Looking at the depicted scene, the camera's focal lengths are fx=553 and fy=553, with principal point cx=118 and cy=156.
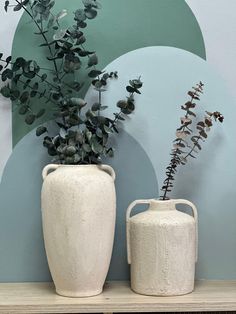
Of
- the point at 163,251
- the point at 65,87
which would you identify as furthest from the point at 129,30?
the point at 163,251

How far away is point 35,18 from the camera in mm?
1583

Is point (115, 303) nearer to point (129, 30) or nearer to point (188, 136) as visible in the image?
point (188, 136)

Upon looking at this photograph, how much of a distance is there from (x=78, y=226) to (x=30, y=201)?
0.26 metres

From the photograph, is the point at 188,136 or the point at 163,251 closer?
the point at 163,251

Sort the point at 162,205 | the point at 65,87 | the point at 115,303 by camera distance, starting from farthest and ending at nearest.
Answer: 1. the point at 65,87
2. the point at 162,205
3. the point at 115,303

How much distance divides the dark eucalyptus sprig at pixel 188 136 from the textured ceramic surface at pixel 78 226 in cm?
20

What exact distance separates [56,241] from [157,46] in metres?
0.63

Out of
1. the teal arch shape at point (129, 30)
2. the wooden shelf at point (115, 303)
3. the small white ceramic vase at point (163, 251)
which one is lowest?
the wooden shelf at point (115, 303)

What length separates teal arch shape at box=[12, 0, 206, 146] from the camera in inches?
62.5

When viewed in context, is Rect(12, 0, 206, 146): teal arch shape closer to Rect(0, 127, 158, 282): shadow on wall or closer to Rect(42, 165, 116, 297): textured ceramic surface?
Rect(0, 127, 158, 282): shadow on wall

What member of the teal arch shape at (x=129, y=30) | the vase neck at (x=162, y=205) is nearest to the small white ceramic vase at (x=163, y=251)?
the vase neck at (x=162, y=205)

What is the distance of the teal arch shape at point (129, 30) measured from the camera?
1.59 metres

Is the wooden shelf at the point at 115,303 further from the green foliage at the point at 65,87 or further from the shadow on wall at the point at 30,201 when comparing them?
the green foliage at the point at 65,87

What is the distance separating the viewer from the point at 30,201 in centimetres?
158
